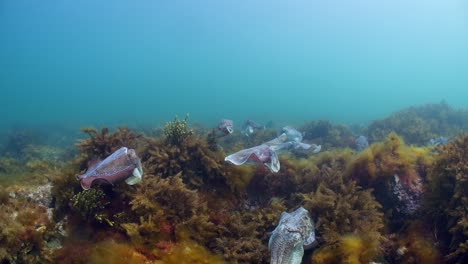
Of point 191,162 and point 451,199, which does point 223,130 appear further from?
point 451,199

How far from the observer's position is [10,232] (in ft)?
14.5

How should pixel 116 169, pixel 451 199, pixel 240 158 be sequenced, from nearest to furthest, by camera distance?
pixel 116 169 < pixel 451 199 < pixel 240 158

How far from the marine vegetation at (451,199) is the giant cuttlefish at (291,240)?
2.22 m

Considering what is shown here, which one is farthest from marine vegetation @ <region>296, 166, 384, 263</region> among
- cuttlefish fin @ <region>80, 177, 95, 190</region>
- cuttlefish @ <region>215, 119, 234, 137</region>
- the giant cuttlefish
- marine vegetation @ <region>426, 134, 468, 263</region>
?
cuttlefish fin @ <region>80, 177, 95, 190</region>

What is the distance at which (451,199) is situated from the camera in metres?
5.41

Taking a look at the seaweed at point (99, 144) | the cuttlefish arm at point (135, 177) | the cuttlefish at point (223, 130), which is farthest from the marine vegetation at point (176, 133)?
the cuttlefish arm at point (135, 177)

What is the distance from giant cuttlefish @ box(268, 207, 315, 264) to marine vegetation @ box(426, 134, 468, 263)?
222cm

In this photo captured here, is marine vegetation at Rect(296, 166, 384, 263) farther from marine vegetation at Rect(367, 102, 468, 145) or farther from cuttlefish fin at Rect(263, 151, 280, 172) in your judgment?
marine vegetation at Rect(367, 102, 468, 145)

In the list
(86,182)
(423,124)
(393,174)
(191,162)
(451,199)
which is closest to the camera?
(86,182)

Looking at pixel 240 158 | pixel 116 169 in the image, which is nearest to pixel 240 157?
pixel 240 158

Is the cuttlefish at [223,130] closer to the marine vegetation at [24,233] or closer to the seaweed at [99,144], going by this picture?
the seaweed at [99,144]

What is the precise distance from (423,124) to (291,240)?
17.7 meters

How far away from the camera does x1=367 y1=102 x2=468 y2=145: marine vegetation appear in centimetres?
1653

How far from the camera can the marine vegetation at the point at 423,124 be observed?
54.2ft
